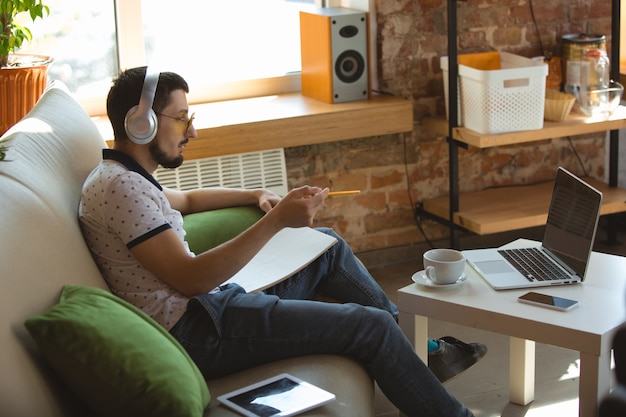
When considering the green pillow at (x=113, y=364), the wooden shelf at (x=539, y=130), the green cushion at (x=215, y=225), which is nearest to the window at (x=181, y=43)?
the wooden shelf at (x=539, y=130)

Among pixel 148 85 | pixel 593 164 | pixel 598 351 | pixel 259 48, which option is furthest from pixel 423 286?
pixel 593 164

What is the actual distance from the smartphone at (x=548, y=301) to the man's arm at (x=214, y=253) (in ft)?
1.86

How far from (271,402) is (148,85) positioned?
858 millimetres

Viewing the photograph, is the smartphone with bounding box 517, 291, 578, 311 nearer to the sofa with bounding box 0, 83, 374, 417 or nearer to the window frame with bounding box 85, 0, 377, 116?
the sofa with bounding box 0, 83, 374, 417

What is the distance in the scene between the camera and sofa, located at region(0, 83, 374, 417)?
1592 mm

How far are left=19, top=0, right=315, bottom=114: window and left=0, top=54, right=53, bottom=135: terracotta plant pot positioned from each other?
0.50 m

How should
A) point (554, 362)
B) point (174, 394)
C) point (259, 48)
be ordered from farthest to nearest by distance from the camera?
1. point (259, 48)
2. point (554, 362)
3. point (174, 394)

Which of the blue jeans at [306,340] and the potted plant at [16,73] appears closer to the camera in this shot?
the blue jeans at [306,340]

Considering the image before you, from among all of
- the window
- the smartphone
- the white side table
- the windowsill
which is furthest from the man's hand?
the window

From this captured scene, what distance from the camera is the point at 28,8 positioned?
2.99m

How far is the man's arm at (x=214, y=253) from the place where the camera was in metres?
2.06

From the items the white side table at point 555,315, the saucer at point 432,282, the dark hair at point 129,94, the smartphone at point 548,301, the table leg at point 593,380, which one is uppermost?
the dark hair at point 129,94

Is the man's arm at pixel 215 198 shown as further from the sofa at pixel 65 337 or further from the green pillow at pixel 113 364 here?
the green pillow at pixel 113 364

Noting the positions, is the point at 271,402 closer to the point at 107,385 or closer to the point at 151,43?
the point at 107,385
